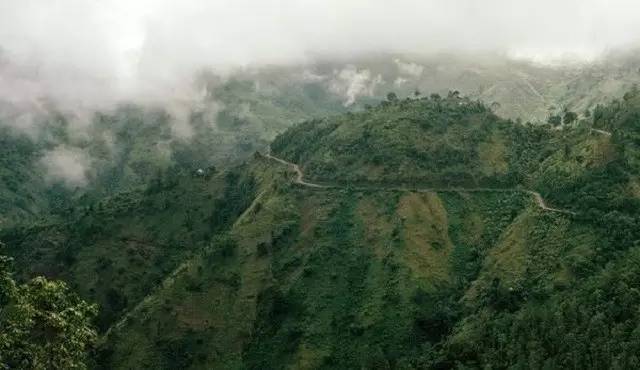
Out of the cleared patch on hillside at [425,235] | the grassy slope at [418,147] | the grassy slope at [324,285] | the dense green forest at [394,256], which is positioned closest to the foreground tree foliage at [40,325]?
the dense green forest at [394,256]

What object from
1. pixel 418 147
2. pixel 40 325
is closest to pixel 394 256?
pixel 418 147

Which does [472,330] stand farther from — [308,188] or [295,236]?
[308,188]

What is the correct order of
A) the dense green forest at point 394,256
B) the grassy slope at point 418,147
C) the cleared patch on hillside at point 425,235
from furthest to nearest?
the grassy slope at point 418,147
the cleared patch on hillside at point 425,235
the dense green forest at point 394,256

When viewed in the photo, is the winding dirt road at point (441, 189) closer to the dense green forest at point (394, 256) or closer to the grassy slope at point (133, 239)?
the dense green forest at point (394, 256)

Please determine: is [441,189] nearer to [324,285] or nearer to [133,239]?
[324,285]

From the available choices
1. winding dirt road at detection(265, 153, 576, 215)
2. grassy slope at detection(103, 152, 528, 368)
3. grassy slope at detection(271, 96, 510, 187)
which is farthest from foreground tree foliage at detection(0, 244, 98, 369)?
grassy slope at detection(271, 96, 510, 187)

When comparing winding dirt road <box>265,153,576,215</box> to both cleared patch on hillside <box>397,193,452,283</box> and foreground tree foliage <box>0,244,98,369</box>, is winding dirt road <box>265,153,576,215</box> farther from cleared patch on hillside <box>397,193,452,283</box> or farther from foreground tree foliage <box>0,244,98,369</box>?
foreground tree foliage <box>0,244,98,369</box>
